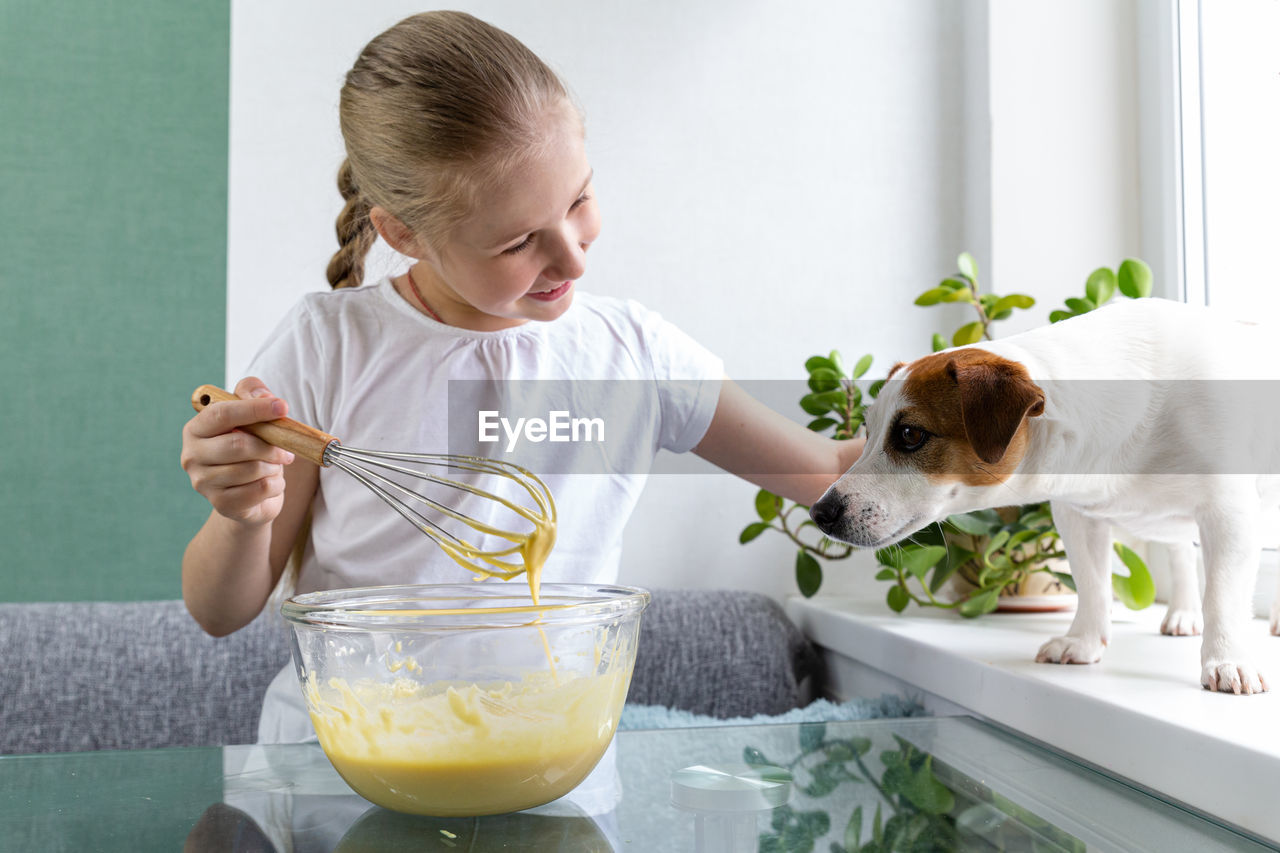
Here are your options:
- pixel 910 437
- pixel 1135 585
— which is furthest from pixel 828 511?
pixel 1135 585

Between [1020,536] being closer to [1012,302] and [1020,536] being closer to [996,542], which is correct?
[996,542]

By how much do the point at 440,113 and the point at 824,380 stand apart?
71 centimetres

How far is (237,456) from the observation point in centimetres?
65

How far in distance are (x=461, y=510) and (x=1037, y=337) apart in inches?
22.2

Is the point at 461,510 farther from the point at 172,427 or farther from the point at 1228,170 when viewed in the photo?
the point at 1228,170

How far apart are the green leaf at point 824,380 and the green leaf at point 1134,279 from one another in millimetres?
382

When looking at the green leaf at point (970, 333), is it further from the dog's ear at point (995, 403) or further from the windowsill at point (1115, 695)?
the dog's ear at point (995, 403)

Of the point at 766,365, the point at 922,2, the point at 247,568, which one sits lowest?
the point at 247,568

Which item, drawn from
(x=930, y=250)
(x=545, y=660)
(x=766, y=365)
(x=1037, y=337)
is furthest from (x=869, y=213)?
(x=545, y=660)

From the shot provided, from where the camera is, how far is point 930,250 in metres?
1.60

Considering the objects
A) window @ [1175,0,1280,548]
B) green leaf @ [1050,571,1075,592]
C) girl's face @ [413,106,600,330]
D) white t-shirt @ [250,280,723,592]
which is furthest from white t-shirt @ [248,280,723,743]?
window @ [1175,0,1280,548]

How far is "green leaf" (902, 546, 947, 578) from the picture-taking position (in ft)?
3.77

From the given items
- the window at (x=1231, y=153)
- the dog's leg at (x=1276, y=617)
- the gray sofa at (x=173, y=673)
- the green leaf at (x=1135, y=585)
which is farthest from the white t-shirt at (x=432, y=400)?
the window at (x=1231, y=153)

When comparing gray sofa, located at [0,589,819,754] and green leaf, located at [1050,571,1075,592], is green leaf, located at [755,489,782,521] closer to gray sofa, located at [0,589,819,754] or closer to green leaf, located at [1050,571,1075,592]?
gray sofa, located at [0,589,819,754]
